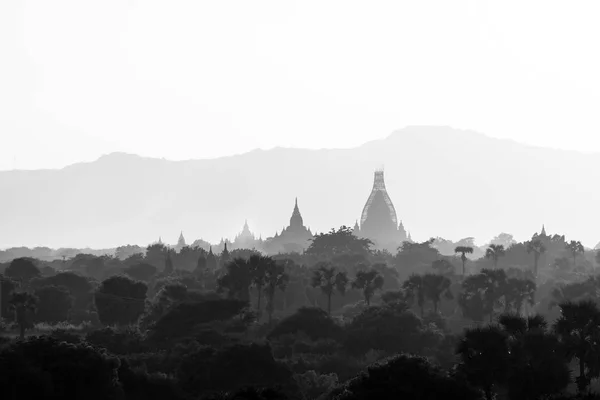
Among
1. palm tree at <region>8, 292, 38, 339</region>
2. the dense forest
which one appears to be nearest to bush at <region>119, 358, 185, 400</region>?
the dense forest

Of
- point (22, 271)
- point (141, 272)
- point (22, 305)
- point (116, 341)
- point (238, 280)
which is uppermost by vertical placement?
point (22, 271)

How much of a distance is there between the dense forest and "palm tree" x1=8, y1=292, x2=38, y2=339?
14 cm

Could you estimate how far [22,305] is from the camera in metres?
106

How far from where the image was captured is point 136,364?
85.7 m

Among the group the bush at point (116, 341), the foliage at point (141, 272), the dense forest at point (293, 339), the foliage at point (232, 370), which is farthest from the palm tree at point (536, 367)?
the foliage at point (141, 272)

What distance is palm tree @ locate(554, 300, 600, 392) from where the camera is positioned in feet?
236

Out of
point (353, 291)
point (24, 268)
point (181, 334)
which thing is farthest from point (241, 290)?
point (24, 268)

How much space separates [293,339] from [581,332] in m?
33.3

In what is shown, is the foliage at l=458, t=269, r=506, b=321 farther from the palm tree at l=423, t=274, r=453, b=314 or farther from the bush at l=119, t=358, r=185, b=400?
the bush at l=119, t=358, r=185, b=400

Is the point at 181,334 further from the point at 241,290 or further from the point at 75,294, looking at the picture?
the point at 75,294

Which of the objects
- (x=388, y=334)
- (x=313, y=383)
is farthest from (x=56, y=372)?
(x=388, y=334)

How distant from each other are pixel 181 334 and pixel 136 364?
47.8ft

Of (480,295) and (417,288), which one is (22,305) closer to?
(417,288)

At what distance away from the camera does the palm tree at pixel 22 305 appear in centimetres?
10519
